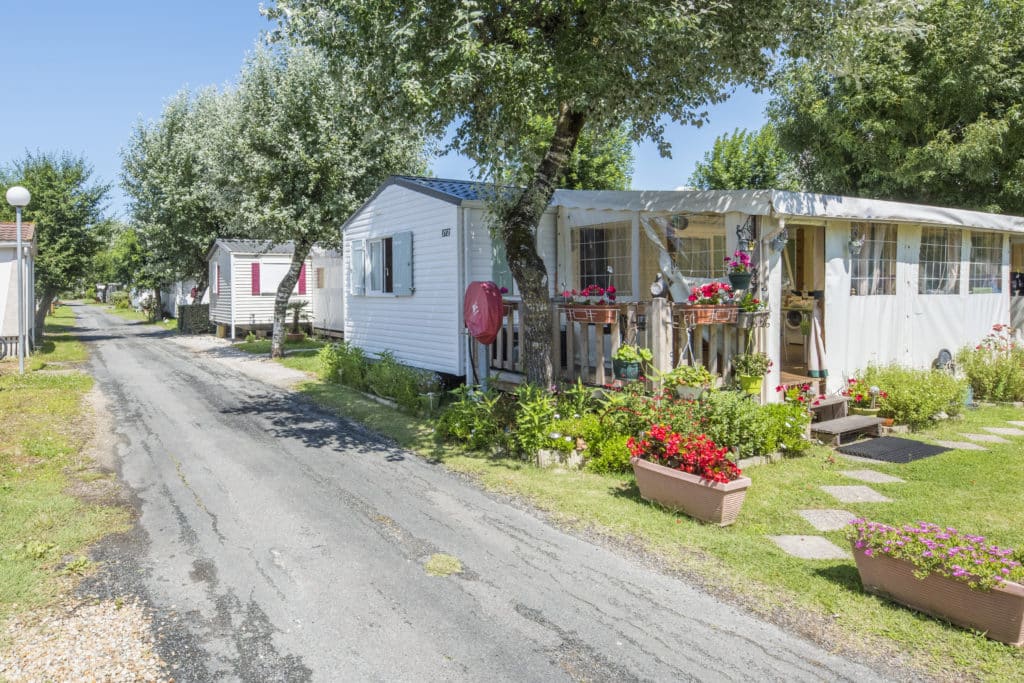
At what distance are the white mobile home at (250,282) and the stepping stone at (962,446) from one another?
61.3 ft

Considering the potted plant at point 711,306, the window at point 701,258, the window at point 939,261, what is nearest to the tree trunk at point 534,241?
the potted plant at point 711,306

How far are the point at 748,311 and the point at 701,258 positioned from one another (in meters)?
2.67

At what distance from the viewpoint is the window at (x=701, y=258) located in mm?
10000

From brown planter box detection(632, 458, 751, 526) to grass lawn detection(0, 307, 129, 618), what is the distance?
4.31m

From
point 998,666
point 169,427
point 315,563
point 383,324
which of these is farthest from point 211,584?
point 383,324

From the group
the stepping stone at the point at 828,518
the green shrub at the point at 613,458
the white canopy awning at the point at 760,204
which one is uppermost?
the white canopy awning at the point at 760,204

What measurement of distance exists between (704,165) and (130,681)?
25.8 m

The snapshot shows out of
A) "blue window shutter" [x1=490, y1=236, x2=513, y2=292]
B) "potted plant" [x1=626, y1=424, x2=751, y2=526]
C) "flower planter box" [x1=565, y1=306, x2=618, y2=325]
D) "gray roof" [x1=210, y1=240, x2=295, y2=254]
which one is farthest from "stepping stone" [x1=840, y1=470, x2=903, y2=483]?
"gray roof" [x1=210, y1=240, x2=295, y2=254]

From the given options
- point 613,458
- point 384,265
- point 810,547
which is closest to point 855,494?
point 810,547

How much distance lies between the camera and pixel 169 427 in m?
9.36

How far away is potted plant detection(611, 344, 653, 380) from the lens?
7273 millimetres

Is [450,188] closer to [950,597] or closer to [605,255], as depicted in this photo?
[605,255]

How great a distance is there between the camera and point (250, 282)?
23297 millimetres

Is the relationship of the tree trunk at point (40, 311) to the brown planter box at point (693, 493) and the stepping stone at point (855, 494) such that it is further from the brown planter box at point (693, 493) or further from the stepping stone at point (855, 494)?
the stepping stone at point (855, 494)
